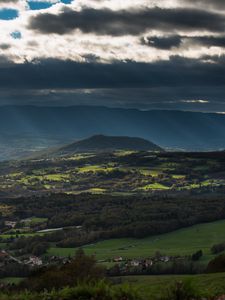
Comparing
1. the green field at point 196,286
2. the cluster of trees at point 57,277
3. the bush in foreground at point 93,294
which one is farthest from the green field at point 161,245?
the bush in foreground at point 93,294

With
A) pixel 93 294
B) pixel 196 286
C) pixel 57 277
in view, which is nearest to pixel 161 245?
pixel 57 277

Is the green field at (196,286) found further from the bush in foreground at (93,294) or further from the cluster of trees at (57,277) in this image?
the cluster of trees at (57,277)

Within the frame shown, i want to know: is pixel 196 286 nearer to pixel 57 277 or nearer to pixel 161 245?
pixel 57 277

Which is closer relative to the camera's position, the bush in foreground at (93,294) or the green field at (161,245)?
the bush in foreground at (93,294)

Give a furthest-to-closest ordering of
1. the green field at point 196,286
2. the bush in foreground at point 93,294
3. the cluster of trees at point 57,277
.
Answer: the cluster of trees at point 57,277 < the green field at point 196,286 < the bush in foreground at point 93,294

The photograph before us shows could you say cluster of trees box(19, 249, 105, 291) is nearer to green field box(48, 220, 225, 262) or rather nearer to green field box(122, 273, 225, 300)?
green field box(122, 273, 225, 300)

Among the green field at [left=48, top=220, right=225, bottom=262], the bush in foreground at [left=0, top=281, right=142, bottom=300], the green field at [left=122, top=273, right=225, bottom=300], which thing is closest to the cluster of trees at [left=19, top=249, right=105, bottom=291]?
the green field at [left=122, top=273, right=225, bottom=300]

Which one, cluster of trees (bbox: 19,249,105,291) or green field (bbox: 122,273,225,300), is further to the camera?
cluster of trees (bbox: 19,249,105,291)

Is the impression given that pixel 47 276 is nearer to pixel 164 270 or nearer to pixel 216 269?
pixel 216 269

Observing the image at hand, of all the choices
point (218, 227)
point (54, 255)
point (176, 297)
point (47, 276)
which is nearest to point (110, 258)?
point (54, 255)
